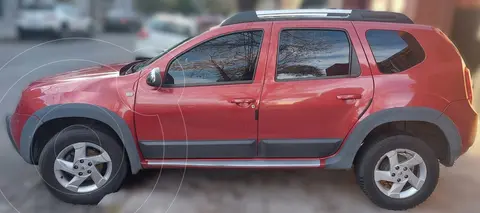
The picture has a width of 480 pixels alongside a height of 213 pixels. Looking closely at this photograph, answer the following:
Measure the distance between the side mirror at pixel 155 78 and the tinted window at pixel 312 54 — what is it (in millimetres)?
970

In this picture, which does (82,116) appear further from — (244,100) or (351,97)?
(351,97)

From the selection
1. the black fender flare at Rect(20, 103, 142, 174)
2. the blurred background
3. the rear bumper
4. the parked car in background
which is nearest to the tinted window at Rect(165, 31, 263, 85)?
the black fender flare at Rect(20, 103, 142, 174)

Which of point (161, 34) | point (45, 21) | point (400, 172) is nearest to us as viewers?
point (400, 172)

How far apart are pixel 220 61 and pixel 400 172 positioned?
5.79ft

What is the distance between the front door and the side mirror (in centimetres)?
5

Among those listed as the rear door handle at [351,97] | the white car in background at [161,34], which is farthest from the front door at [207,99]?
the white car in background at [161,34]

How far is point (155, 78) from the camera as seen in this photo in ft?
11.6

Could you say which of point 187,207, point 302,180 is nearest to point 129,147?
point 187,207

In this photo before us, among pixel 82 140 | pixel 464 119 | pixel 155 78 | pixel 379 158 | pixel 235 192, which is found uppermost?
pixel 155 78

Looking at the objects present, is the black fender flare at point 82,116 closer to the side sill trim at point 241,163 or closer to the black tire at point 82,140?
the black tire at point 82,140

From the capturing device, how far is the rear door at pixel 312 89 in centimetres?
353

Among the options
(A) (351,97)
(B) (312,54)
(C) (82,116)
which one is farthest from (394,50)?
(C) (82,116)

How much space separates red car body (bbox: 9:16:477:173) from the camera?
3.53m

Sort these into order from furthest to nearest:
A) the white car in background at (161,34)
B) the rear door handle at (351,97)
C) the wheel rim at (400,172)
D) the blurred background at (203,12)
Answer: the white car in background at (161,34) → the blurred background at (203,12) → the wheel rim at (400,172) → the rear door handle at (351,97)
